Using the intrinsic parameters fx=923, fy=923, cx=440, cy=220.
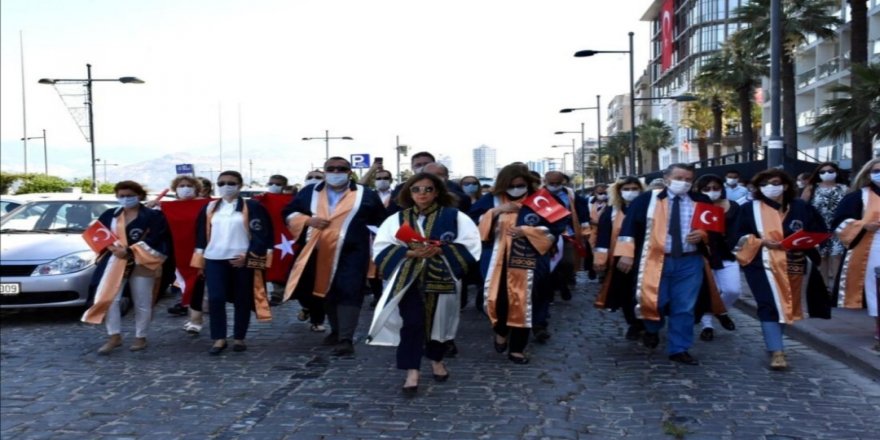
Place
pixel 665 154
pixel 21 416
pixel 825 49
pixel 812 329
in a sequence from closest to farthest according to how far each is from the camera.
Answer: pixel 21 416
pixel 812 329
pixel 825 49
pixel 665 154

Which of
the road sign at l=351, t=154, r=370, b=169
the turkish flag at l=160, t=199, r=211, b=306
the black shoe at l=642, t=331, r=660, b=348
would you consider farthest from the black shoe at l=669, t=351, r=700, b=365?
the road sign at l=351, t=154, r=370, b=169

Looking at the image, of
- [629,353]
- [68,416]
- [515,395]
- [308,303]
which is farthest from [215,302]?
[629,353]

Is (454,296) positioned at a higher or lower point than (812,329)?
higher

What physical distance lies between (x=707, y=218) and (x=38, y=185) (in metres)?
38.8

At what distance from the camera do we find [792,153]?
30.0 meters

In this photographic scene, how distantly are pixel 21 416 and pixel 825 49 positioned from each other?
1984 inches

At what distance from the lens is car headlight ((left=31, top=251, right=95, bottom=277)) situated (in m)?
9.76

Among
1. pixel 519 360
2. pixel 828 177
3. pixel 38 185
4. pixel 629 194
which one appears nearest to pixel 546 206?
pixel 519 360

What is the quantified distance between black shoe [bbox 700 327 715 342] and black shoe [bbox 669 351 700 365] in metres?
1.22

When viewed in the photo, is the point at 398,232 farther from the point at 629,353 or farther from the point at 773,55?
the point at 773,55

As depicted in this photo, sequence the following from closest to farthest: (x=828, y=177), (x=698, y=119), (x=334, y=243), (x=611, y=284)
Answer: (x=334, y=243), (x=611, y=284), (x=828, y=177), (x=698, y=119)

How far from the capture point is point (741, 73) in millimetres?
41375

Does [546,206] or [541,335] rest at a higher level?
[546,206]

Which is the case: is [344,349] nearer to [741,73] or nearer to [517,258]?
[517,258]
